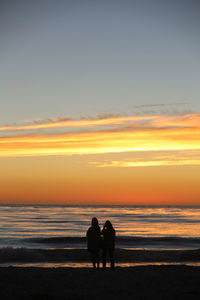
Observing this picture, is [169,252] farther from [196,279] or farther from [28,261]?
[196,279]

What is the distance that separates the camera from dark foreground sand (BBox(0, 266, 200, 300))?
38.1 ft

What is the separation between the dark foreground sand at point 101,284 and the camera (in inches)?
457

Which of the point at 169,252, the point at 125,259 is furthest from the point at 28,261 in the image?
the point at 169,252

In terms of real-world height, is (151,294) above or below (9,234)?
below

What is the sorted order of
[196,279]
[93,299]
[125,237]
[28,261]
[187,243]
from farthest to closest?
[125,237] < [187,243] < [28,261] < [196,279] < [93,299]

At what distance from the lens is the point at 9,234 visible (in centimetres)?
4041

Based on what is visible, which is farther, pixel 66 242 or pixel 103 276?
pixel 66 242

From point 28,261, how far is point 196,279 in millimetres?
13321

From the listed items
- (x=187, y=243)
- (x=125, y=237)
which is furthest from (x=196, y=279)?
(x=125, y=237)

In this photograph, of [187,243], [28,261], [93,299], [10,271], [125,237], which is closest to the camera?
[93,299]

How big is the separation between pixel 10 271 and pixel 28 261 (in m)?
9.86

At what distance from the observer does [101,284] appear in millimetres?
13125

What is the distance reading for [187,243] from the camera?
118ft

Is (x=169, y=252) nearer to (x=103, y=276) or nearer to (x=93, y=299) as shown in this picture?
(x=103, y=276)
